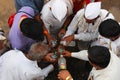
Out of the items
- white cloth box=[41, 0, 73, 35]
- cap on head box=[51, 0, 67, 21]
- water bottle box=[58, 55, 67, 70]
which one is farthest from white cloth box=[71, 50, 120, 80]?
white cloth box=[41, 0, 73, 35]

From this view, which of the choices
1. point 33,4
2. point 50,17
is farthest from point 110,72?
point 33,4

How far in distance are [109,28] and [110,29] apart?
0.08 feet

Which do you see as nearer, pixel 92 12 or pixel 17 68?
pixel 17 68

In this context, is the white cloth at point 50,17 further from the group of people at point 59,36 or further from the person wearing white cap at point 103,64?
the person wearing white cap at point 103,64

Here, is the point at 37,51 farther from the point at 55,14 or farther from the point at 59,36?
the point at 59,36

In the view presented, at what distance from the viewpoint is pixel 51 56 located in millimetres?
4012

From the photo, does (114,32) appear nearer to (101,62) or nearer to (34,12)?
(101,62)

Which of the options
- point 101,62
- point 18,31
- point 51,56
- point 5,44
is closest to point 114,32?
point 101,62

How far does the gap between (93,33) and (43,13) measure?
74cm

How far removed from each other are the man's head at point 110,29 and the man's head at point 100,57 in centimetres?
41

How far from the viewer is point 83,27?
13.6 feet

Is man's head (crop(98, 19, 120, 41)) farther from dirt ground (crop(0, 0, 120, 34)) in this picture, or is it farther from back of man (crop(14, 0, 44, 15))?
dirt ground (crop(0, 0, 120, 34))

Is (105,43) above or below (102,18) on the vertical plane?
below

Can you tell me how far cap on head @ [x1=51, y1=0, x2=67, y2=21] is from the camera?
3.97 m
